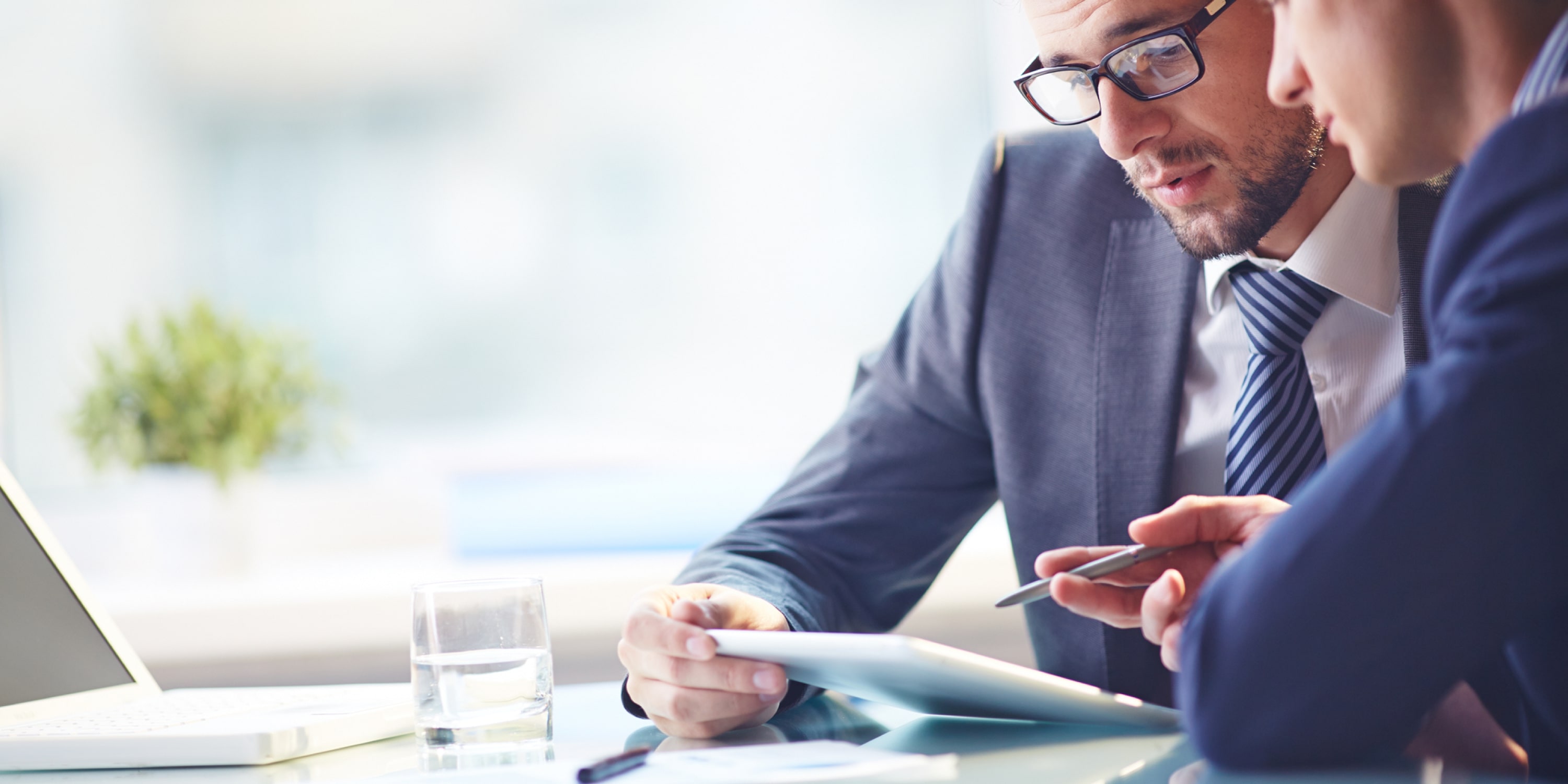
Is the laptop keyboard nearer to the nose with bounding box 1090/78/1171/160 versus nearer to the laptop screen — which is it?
the laptop screen

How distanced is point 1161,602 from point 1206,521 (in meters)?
0.14

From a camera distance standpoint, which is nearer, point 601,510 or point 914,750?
point 914,750

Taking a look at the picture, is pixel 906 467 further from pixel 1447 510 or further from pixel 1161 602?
pixel 1447 510

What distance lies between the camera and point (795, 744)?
897 millimetres

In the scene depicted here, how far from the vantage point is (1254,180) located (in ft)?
4.32

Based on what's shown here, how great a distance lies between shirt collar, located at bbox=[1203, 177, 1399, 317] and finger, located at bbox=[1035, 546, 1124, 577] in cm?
46

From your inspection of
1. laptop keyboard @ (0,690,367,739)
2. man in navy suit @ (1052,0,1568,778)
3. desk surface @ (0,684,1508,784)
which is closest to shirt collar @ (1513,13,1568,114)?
man in navy suit @ (1052,0,1568,778)

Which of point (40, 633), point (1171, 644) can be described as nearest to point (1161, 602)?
point (1171, 644)

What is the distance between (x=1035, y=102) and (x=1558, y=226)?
0.87 m

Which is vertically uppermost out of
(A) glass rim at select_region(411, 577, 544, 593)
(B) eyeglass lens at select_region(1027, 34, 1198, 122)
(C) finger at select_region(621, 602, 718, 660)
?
(B) eyeglass lens at select_region(1027, 34, 1198, 122)

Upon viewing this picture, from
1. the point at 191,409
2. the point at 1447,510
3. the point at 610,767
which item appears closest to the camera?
the point at 1447,510

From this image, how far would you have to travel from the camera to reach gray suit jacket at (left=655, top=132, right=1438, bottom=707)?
1393 mm

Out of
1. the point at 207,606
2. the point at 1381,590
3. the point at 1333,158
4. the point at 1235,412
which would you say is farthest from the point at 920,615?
the point at 1381,590

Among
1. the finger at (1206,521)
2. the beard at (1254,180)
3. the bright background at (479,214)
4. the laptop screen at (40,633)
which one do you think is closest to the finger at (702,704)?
the finger at (1206,521)
